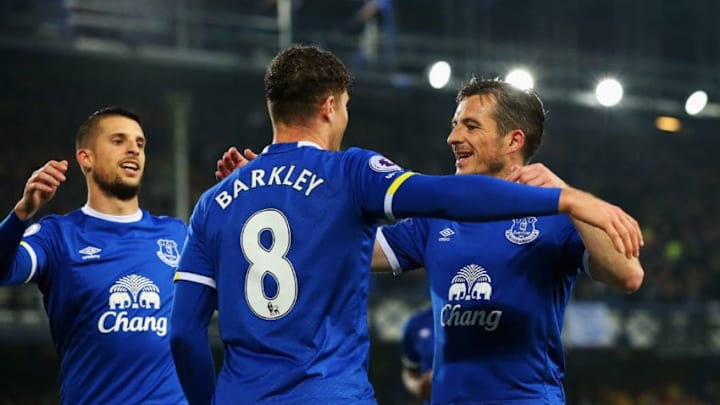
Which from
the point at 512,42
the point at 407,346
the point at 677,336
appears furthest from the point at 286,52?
the point at 512,42

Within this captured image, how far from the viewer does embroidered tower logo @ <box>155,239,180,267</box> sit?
4.50m

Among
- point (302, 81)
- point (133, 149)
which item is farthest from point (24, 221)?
point (302, 81)

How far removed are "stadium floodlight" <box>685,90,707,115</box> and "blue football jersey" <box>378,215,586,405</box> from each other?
15679mm

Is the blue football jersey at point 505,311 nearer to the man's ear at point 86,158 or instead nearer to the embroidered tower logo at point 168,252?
the embroidered tower logo at point 168,252

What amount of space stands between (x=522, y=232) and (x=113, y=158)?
1981mm

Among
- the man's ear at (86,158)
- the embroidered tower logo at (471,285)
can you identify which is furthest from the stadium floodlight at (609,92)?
the embroidered tower logo at (471,285)

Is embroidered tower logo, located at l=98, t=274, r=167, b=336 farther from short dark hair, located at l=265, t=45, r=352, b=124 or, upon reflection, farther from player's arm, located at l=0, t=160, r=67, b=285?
short dark hair, located at l=265, t=45, r=352, b=124

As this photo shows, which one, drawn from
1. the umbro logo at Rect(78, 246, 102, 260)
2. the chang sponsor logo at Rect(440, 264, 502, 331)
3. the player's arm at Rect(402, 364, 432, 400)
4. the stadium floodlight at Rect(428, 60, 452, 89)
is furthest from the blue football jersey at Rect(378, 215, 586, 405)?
the stadium floodlight at Rect(428, 60, 452, 89)

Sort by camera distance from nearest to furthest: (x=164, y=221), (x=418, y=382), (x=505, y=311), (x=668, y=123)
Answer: (x=505, y=311), (x=164, y=221), (x=418, y=382), (x=668, y=123)

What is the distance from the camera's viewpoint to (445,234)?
3727mm

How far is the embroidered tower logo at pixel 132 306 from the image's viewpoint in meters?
4.26

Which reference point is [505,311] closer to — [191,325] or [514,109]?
[514,109]

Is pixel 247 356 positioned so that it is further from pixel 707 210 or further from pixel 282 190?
pixel 707 210

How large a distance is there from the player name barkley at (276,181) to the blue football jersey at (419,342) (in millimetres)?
3268
